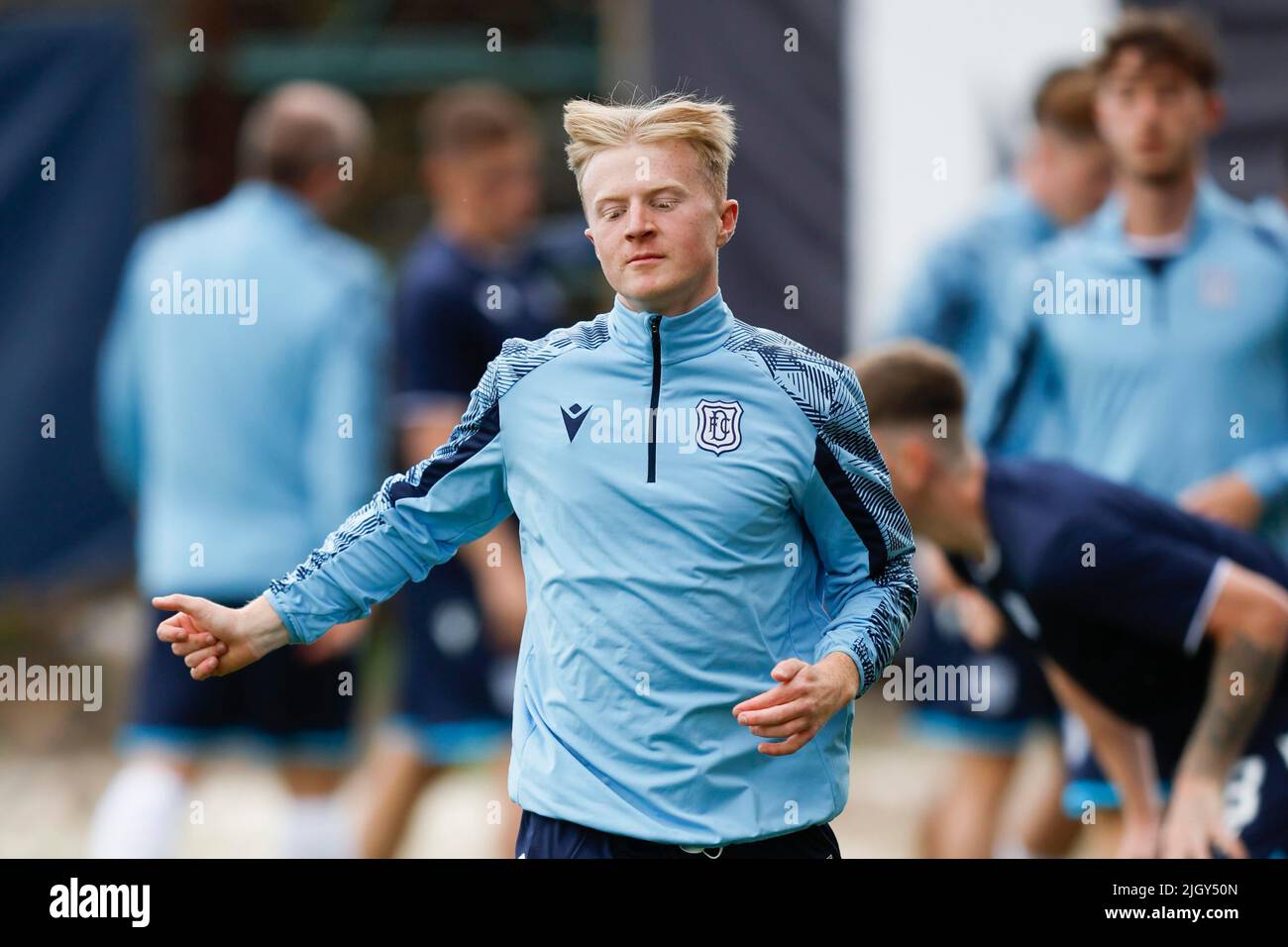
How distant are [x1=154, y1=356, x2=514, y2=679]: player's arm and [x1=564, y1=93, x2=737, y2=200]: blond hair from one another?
38cm

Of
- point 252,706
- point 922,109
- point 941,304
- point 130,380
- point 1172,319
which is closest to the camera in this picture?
point 1172,319

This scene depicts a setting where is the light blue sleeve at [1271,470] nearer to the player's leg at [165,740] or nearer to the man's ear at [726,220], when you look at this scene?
the man's ear at [726,220]

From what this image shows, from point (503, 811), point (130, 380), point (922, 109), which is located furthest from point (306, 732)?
point (922, 109)

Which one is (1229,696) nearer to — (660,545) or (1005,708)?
(660,545)

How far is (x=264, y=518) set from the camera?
5117 millimetres

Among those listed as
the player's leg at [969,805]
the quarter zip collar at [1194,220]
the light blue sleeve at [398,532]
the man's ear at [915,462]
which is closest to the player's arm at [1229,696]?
the man's ear at [915,462]

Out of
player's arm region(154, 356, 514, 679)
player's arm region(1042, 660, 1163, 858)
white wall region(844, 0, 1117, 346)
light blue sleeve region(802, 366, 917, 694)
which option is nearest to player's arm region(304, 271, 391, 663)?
player's arm region(1042, 660, 1163, 858)

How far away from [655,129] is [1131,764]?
1.86m

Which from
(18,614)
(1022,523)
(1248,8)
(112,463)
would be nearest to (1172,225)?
(1022,523)

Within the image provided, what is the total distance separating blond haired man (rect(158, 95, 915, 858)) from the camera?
275 centimetres

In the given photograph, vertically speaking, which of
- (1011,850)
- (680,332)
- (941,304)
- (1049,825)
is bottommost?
(1011,850)

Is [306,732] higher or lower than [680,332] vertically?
lower

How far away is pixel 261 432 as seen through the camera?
5.13 meters

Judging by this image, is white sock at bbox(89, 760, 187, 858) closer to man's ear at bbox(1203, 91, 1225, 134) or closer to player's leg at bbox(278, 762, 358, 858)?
player's leg at bbox(278, 762, 358, 858)
